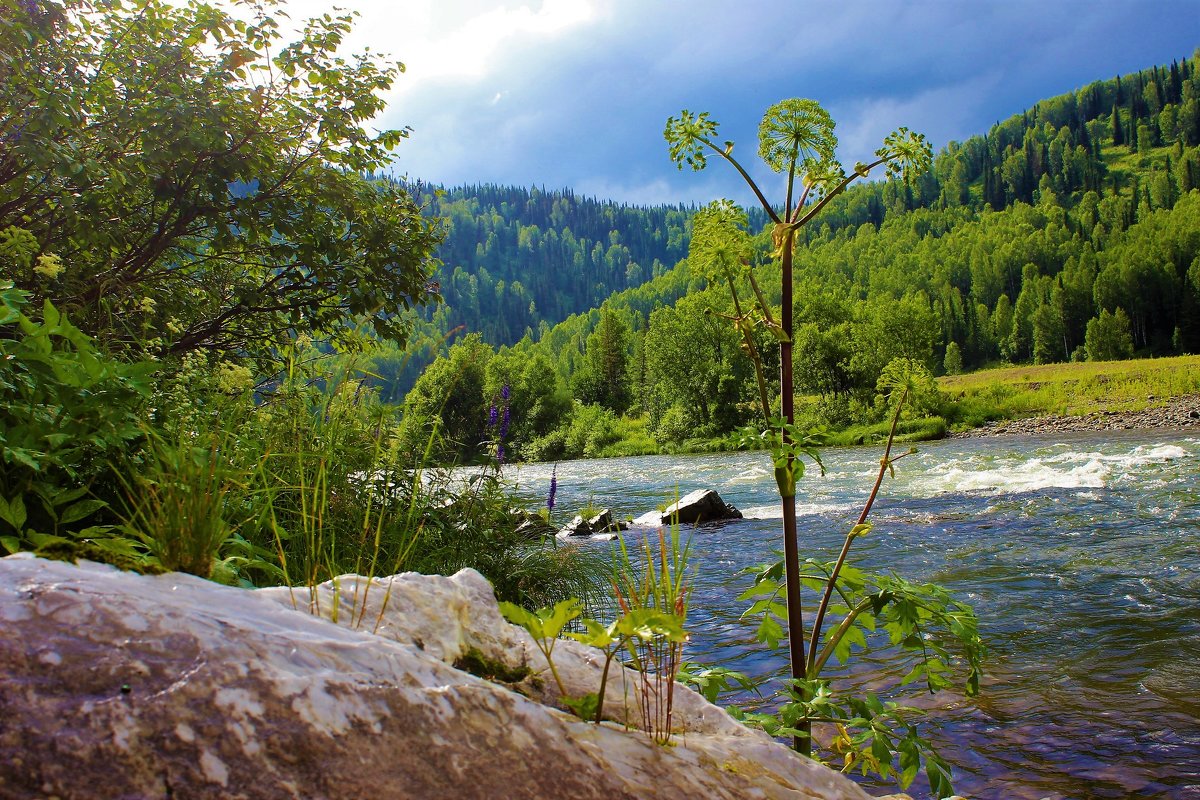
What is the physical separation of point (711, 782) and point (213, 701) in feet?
3.55

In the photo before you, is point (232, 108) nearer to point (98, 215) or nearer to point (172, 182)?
point (172, 182)

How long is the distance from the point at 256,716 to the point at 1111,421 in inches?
1996

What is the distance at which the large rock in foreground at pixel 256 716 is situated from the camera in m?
1.15

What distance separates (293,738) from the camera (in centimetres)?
127

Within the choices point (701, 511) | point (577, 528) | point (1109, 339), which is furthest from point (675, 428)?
point (1109, 339)

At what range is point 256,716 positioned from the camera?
1271 millimetres

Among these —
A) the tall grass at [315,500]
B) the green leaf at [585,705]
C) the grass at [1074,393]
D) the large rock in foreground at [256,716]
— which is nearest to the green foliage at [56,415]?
the tall grass at [315,500]

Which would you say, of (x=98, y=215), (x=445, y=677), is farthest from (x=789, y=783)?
(x=98, y=215)

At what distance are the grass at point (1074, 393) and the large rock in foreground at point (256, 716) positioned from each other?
161 ft

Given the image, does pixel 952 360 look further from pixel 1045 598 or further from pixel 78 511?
pixel 78 511

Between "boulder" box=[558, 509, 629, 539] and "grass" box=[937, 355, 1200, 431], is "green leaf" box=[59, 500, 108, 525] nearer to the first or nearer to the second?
"boulder" box=[558, 509, 629, 539]

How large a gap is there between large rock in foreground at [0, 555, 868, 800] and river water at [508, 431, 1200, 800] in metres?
3.51

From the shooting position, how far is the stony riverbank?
38281 mm

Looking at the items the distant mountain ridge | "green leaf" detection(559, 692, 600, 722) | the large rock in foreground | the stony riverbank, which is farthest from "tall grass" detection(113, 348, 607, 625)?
the distant mountain ridge
